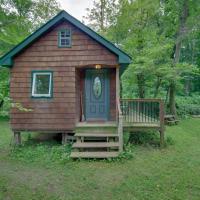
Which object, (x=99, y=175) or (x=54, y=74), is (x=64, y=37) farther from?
(x=99, y=175)

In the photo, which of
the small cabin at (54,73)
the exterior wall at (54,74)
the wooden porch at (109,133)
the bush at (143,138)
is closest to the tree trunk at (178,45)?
the bush at (143,138)

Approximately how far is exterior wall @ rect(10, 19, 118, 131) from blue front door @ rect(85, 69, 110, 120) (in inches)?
52.9

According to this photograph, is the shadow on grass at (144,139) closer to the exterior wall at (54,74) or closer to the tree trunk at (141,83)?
Result: the exterior wall at (54,74)

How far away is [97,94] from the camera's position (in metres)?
11.2

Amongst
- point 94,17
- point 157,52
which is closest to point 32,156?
point 157,52

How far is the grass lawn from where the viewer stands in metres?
5.71

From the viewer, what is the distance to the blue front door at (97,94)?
36.7 ft

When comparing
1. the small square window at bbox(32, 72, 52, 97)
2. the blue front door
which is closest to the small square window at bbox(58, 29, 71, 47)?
the small square window at bbox(32, 72, 52, 97)

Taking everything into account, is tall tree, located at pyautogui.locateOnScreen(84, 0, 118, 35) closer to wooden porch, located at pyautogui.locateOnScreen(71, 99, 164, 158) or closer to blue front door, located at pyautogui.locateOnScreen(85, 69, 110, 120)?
blue front door, located at pyautogui.locateOnScreen(85, 69, 110, 120)

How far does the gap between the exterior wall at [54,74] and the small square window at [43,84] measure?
0.17 meters

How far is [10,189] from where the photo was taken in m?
6.00

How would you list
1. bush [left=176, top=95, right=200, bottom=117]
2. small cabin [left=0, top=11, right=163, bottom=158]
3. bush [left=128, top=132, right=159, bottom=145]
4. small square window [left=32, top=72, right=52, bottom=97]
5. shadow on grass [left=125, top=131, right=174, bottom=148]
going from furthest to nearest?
1. bush [left=176, top=95, right=200, bottom=117]
2. bush [left=128, top=132, right=159, bottom=145]
3. shadow on grass [left=125, top=131, right=174, bottom=148]
4. small square window [left=32, top=72, right=52, bottom=97]
5. small cabin [left=0, top=11, right=163, bottom=158]

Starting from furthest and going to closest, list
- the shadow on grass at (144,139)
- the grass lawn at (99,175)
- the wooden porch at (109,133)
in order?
the shadow on grass at (144,139), the wooden porch at (109,133), the grass lawn at (99,175)

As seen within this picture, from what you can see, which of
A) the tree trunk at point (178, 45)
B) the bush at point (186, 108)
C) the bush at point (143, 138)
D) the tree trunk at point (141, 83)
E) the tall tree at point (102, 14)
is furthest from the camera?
the bush at point (186, 108)
